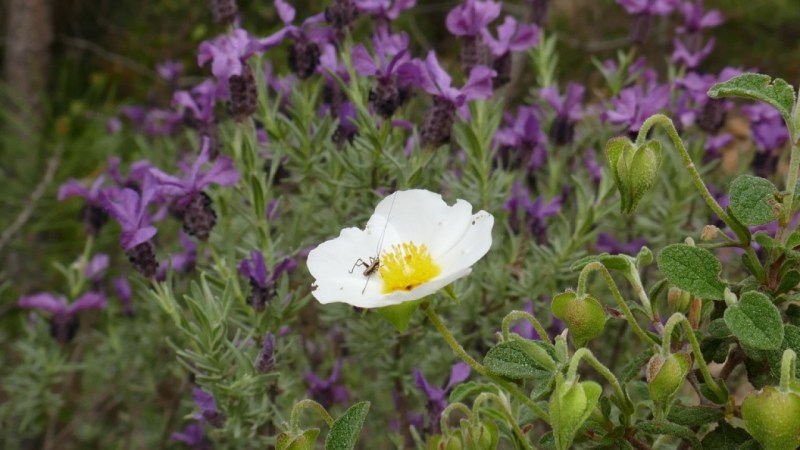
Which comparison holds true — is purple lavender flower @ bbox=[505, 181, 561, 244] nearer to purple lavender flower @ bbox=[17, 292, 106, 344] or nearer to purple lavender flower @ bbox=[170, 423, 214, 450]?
purple lavender flower @ bbox=[170, 423, 214, 450]

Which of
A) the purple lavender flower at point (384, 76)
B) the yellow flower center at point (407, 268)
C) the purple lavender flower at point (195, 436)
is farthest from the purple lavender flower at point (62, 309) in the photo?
the yellow flower center at point (407, 268)

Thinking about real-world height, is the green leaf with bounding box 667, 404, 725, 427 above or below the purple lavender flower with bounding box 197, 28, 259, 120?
below

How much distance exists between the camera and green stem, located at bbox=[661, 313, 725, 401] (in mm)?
645

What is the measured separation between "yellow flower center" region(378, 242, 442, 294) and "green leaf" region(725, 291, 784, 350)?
24cm

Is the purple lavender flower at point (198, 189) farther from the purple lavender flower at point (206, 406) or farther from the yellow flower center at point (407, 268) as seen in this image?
the yellow flower center at point (407, 268)

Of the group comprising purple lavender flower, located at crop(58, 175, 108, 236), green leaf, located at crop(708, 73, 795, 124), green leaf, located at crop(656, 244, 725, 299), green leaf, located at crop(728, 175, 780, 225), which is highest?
green leaf, located at crop(708, 73, 795, 124)

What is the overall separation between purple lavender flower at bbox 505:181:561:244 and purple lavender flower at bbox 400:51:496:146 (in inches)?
9.8

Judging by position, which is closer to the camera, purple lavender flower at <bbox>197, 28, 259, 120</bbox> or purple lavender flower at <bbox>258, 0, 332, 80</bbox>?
purple lavender flower at <bbox>197, 28, 259, 120</bbox>

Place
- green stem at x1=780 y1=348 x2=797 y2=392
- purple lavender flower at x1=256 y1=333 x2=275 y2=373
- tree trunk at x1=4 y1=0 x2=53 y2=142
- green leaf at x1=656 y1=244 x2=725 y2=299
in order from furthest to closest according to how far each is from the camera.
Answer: tree trunk at x1=4 y1=0 x2=53 y2=142
purple lavender flower at x1=256 y1=333 x2=275 y2=373
green leaf at x1=656 y1=244 x2=725 y2=299
green stem at x1=780 y1=348 x2=797 y2=392

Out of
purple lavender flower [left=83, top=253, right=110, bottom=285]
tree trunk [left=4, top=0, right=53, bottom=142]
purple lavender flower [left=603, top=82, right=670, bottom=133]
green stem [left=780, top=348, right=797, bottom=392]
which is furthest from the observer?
tree trunk [left=4, top=0, right=53, bottom=142]

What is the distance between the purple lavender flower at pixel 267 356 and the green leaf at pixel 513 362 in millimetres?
396

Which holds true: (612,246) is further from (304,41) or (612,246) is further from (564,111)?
(304,41)

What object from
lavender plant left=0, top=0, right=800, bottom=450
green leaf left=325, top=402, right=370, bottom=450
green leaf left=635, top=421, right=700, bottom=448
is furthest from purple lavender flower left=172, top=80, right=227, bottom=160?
green leaf left=635, top=421, right=700, bottom=448

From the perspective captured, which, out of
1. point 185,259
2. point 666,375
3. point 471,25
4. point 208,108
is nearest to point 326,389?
point 185,259
